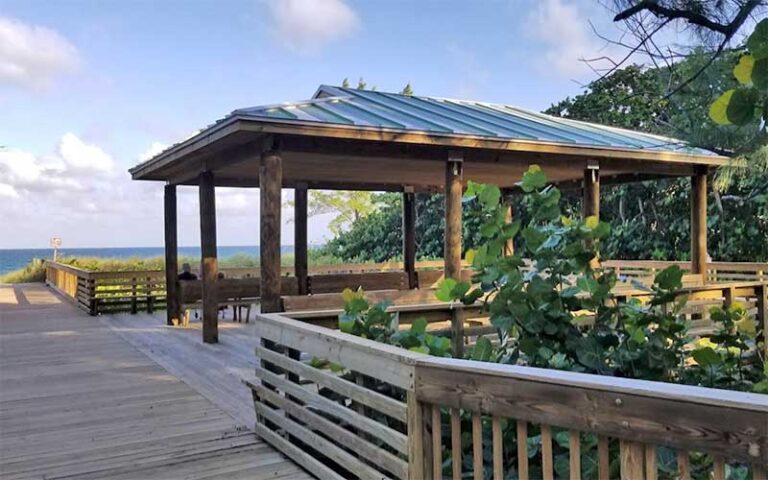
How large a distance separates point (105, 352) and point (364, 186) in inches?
215

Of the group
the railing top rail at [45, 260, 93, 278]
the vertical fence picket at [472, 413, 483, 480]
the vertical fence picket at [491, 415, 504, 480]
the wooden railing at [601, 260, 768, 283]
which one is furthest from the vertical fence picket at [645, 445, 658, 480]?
the railing top rail at [45, 260, 93, 278]

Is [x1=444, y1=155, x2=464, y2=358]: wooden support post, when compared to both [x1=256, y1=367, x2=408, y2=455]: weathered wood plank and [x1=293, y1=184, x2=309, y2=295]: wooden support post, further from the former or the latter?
[x1=293, y1=184, x2=309, y2=295]: wooden support post

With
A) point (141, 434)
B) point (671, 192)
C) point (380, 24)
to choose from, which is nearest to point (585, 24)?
point (141, 434)

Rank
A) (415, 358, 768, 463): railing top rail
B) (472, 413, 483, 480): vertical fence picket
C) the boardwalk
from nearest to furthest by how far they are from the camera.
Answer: (415, 358, 768, 463): railing top rail → (472, 413, 483, 480): vertical fence picket → the boardwalk

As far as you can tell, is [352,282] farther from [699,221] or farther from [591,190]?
[699,221]

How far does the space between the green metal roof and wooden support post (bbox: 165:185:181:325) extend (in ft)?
9.66

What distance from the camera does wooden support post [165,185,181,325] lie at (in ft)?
30.8

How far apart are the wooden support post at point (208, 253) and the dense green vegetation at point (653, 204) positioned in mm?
3384

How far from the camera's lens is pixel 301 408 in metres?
3.23

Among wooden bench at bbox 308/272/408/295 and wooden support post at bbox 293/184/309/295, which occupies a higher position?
wooden support post at bbox 293/184/309/295

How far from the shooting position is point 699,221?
853 centimetres

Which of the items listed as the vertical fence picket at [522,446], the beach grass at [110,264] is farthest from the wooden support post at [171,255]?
the vertical fence picket at [522,446]

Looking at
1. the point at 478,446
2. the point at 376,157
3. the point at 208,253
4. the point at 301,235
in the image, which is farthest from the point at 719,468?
the point at 301,235

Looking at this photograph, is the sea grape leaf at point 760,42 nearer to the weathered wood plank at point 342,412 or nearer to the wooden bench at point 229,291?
the weathered wood plank at point 342,412
